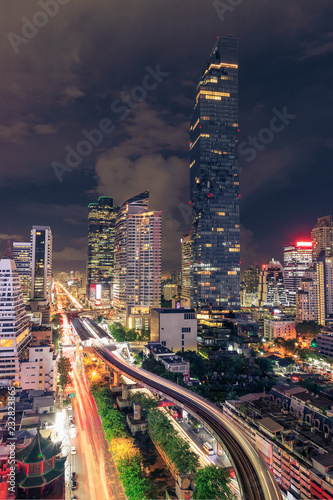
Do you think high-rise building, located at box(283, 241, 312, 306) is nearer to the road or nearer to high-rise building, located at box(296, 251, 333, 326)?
high-rise building, located at box(296, 251, 333, 326)

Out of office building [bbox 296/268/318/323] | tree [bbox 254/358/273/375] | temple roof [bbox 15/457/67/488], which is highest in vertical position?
office building [bbox 296/268/318/323]

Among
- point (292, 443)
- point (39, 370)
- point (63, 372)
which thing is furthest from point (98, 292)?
point (292, 443)

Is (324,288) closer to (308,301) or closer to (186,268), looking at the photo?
(308,301)

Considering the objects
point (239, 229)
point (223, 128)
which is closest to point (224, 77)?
point (223, 128)

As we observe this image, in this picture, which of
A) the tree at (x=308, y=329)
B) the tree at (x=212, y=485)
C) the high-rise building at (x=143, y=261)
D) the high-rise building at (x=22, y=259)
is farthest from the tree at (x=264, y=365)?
the high-rise building at (x=22, y=259)

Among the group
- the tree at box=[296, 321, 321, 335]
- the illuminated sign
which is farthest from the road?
the illuminated sign
